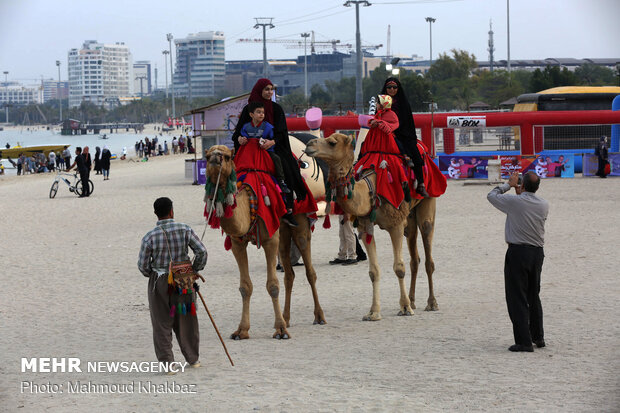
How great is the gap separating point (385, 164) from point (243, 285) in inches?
102

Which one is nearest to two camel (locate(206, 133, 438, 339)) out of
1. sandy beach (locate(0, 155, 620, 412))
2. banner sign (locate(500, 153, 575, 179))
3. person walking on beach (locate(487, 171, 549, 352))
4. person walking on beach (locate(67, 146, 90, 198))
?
sandy beach (locate(0, 155, 620, 412))

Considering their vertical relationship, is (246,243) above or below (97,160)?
below

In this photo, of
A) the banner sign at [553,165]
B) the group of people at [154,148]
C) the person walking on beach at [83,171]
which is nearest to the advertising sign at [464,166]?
the banner sign at [553,165]

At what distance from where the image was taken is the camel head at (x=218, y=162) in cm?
874

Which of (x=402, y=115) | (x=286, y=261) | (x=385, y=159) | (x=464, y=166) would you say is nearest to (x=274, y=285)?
(x=286, y=261)

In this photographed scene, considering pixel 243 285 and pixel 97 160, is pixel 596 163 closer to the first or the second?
pixel 97 160

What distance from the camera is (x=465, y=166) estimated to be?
117ft

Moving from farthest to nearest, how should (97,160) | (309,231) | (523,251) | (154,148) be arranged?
1. (154,148)
2. (97,160)
3. (309,231)
4. (523,251)

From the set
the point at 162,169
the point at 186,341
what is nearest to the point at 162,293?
the point at 186,341

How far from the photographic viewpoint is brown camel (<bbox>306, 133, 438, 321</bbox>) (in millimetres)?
10258

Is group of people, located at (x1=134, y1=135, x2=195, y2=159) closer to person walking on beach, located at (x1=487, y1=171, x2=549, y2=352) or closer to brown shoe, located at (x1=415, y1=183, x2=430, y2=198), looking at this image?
brown shoe, located at (x1=415, y1=183, x2=430, y2=198)

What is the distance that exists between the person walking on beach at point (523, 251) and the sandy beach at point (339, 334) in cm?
35

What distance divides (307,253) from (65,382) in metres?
3.63

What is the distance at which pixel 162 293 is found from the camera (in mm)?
8414
